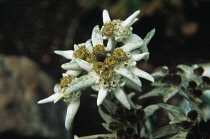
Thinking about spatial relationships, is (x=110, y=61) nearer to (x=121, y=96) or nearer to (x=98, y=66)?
(x=98, y=66)

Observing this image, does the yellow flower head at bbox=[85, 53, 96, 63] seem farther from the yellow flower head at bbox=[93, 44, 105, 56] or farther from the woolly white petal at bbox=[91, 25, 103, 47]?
the woolly white petal at bbox=[91, 25, 103, 47]

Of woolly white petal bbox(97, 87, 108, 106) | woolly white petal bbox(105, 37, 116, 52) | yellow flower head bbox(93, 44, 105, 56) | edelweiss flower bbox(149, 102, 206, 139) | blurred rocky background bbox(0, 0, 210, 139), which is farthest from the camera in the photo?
blurred rocky background bbox(0, 0, 210, 139)

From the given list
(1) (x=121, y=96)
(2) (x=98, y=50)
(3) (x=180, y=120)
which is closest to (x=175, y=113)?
(3) (x=180, y=120)

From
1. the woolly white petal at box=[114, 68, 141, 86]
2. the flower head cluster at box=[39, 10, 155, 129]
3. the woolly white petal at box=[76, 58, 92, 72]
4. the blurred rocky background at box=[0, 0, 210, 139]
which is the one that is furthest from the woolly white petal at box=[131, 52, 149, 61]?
the blurred rocky background at box=[0, 0, 210, 139]

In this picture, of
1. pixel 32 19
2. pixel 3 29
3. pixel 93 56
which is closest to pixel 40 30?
pixel 32 19

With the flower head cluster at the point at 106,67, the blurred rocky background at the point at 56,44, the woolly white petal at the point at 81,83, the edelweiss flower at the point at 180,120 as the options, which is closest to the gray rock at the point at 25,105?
the blurred rocky background at the point at 56,44
